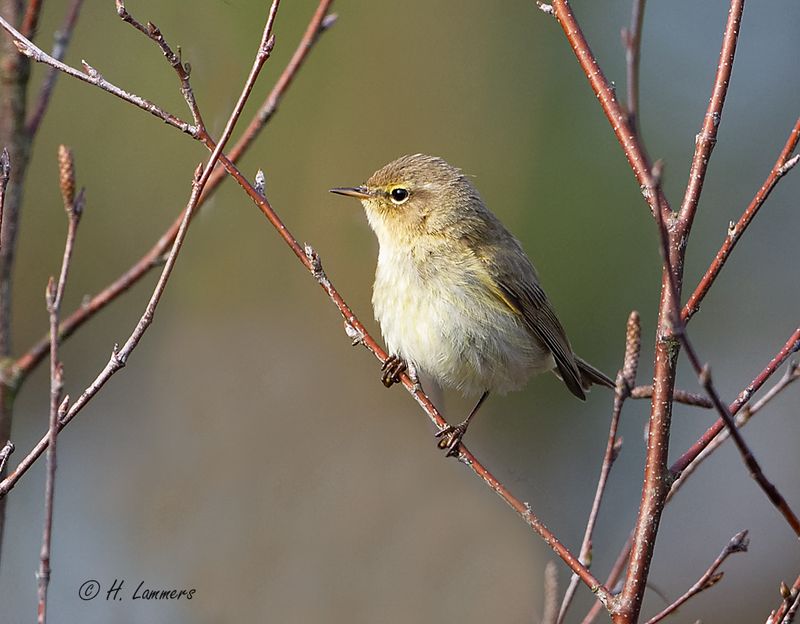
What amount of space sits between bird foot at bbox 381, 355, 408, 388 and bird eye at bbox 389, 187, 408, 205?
2.59 ft

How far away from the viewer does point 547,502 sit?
8.42 m

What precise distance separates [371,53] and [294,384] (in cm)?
336

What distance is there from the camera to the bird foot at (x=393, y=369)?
3.87m

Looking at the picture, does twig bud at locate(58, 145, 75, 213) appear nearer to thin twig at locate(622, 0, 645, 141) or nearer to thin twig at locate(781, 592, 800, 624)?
thin twig at locate(622, 0, 645, 141)

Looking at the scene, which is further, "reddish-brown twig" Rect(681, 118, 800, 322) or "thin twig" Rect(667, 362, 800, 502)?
"thin twig" Rect(667, 362, 800, 502)

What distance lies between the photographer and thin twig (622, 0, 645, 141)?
1.60 meters

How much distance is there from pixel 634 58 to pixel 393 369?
2.40 metres

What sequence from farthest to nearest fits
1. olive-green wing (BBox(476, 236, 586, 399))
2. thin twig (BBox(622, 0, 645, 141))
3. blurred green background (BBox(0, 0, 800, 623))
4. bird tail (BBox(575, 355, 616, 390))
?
blurred green background (BBox(0, 0, 800, 623)) → bird tail (BBox(575, 355, 616, 390)) → olive-green wing (BBox(476, 236, 586, 399)) → thin twig (BBox(622, 0, 645, 141))

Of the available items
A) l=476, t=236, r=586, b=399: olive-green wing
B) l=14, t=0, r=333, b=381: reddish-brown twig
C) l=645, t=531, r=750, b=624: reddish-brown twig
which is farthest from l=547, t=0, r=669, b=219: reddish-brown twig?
l=476, t=236, r=586, b=399: olive-green wing

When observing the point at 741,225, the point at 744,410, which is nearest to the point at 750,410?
the point at 744,410

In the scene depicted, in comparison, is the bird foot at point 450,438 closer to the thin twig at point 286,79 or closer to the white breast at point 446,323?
the white breast at point 446,323

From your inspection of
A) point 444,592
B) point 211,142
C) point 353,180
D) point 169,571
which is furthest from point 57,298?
point 353,180

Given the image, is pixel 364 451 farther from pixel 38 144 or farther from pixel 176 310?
pixel 38 144

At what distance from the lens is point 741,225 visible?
7.29 ft
